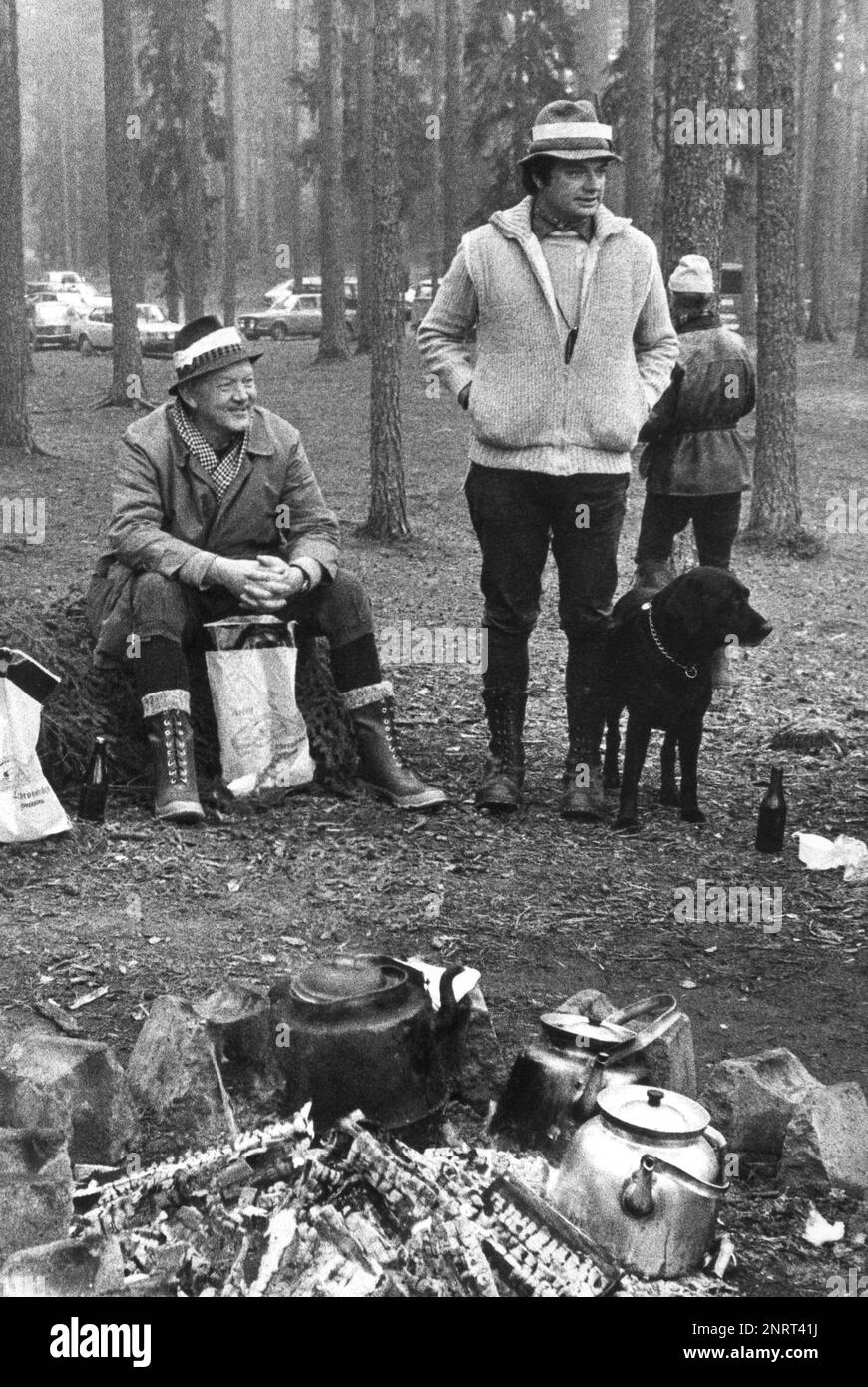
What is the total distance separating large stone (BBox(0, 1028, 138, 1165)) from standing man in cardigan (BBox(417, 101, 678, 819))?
7.67ft

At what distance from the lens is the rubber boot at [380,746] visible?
17.3ft

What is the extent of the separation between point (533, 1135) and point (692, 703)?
2293 mm

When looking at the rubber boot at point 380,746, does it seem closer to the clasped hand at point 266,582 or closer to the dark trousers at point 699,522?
the clasped hand at point 266,582

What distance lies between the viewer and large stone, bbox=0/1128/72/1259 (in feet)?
8.59

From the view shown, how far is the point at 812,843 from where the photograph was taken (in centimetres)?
495

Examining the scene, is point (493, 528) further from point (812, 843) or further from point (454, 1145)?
point (454, 1145)

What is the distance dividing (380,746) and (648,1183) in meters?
2.82

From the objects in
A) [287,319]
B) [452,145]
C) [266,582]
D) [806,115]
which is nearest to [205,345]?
[266,582]

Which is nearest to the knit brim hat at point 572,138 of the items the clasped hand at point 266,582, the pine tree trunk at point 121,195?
the clasped hand at point 266,582

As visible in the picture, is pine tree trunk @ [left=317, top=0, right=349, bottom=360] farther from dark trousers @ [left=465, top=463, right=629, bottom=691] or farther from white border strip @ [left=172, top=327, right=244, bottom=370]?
dark trousers @ [left=465, top=463, right=629, bottom=691]

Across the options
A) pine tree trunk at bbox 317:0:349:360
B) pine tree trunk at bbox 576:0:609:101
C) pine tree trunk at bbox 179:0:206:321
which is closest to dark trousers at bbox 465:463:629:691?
pine tree trunk at bbox 179:0:206:321

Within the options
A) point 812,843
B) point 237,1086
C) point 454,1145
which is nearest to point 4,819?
point 237,1086

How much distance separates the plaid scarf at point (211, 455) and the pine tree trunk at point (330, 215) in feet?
60.9

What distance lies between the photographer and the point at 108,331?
104 feet
